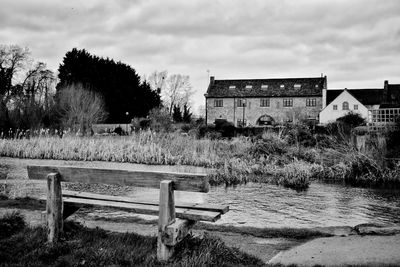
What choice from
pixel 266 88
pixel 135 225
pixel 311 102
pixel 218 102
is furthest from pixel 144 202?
pixel 266 88

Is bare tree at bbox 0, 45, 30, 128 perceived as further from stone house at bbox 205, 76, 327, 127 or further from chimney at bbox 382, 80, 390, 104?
chimney at bbox 382, 80, 390, 104

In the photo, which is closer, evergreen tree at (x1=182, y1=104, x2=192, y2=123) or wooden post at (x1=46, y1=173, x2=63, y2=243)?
wooden post at (x1=46, y1=173, x2=63, y2=243)

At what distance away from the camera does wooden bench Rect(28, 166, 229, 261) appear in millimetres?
3803

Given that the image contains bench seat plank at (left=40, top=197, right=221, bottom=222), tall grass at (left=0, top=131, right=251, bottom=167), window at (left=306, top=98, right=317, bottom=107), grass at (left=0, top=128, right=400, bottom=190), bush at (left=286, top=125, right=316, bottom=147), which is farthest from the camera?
window at (left=306, top=98, right=317, bottom=107)

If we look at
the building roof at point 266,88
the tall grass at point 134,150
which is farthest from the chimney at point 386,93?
the tall grass at point 134,150

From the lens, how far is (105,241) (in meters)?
4.37

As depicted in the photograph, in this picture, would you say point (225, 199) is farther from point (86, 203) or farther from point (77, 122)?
point (77, 122)

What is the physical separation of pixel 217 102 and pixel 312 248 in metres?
52.8

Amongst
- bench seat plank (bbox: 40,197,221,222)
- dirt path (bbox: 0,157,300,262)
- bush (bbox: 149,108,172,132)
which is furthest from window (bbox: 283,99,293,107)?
bench seat plank (bbox: 40,197,221,222)

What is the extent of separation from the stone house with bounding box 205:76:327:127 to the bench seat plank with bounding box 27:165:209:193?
50.4 meters

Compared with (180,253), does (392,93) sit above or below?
above

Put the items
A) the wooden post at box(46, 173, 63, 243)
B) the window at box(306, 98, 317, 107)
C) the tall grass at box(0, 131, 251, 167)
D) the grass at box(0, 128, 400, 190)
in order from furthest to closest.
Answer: the window at box(306, 98, 317, 107) → the tall grass at box(0, 131, 251, 167) → the grass at box(0, 128, 400, 190) → the wooden post at box(46, 173, 63, 243)

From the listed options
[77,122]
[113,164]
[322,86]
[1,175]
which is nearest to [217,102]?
[322,86]

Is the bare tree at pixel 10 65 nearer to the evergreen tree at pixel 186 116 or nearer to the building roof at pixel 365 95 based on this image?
the evergreen tree at pixel 186 116
